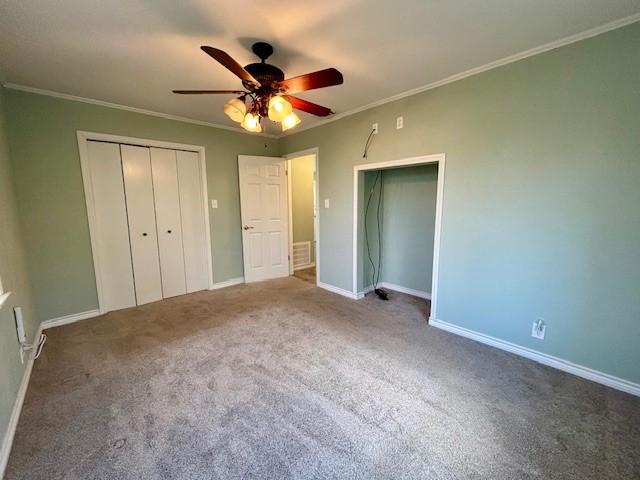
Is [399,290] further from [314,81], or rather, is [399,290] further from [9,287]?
[9,287]

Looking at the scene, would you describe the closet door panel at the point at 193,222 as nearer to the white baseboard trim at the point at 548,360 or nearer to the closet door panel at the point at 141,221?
the closet door panel at the point at 141,221

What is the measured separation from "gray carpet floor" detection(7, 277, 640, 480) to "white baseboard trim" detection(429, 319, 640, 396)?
0.07 metres

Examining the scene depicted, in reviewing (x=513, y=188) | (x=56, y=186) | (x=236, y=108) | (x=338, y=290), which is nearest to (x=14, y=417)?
(x=56, y=186)

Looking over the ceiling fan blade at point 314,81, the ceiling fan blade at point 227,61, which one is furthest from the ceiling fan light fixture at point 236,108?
the ceiling fan blade at point 314,81

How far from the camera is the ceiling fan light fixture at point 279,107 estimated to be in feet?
5.71

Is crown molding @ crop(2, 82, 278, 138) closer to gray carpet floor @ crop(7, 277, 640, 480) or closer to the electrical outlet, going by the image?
gray carpet floor @ crop(7, 277, 640, 480)

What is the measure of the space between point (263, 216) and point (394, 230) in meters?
2.05

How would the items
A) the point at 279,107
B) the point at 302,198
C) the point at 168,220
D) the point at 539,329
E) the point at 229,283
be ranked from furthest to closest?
the point at 302,198
the point at 229,283
the point at 168,220
the point at 539,329
the point at 279,107

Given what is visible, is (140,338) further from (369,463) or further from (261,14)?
(261,14)

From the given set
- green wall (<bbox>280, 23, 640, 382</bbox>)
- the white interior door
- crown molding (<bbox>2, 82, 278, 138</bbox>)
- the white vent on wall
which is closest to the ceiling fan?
green wall (<bbox>280, 23, 640, 382</bbox>)

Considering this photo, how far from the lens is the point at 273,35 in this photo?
1.75 metres

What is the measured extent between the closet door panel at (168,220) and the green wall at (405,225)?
8.08 feet

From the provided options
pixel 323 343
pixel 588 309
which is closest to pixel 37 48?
pixel 323 343

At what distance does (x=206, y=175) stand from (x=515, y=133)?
3.53 metres
